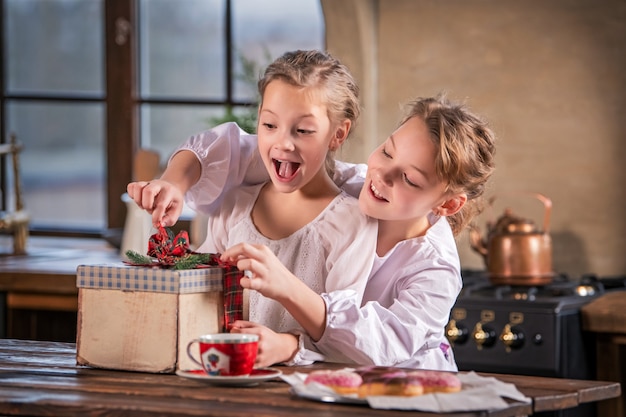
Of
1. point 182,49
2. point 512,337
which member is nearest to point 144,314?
point 512,337

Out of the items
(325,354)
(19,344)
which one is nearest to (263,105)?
(325,354)

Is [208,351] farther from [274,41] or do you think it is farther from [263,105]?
[274,41]

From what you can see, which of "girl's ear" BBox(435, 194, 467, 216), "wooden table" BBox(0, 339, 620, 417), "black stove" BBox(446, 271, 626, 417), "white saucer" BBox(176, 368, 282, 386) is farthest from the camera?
"black stove" BBox(446, 271, 626, 417)

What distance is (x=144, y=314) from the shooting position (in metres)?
1.86

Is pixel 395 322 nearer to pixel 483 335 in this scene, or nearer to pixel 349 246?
pixel 349 246

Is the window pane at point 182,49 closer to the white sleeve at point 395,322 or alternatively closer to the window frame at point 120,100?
the window frame at point 120,100

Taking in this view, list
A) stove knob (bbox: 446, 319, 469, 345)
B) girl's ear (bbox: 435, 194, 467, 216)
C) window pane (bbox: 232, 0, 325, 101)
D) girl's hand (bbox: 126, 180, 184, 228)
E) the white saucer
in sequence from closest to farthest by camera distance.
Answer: the white saucer, girl's hand (bbox: 126, 180, 184, 228), girl's ear (bbox: 435, 194, 467, 216), stove knob (bbox: 446, 319, 469, 345), window pane (bbox: 232, 0, 325, 101)

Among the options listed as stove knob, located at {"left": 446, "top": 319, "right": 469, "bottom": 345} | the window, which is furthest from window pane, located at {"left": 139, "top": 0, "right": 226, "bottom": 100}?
stove knob, located at {"left": 446, "top": 319, "right": 469, "bottom": 345}

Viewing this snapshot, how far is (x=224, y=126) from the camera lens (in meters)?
2.30

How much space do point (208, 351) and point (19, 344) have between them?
2.11 feet

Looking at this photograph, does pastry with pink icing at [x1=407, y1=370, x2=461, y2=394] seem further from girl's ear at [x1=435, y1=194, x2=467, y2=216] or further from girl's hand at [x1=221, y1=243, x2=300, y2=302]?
girl's ear at [x1=435, y1=194, x2=467, y2=216]

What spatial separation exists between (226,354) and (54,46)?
370cm

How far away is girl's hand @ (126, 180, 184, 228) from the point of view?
1998mm

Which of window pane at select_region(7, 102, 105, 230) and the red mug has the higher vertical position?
window pane at select_region(7, 102, 105, 230)
